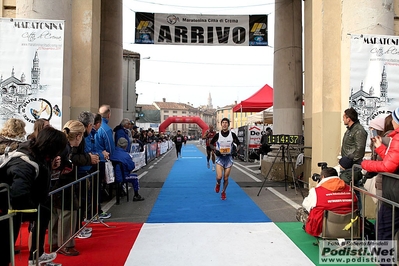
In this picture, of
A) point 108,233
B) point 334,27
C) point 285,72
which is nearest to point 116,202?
point 108,233

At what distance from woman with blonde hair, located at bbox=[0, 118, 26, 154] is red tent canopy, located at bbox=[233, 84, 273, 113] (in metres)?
17.5

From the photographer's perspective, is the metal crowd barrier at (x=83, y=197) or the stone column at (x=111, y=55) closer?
the metal crowd barrier at (x=83, y=197)

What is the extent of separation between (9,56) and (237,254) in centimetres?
536

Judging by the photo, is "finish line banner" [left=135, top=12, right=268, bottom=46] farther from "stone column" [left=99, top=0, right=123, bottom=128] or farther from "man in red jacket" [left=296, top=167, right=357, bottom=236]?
"man in red jacket" [left=296, top=167, right=357, bottom=236]

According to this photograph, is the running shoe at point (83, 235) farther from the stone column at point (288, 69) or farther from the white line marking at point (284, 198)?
the stone column at point (288, 69)

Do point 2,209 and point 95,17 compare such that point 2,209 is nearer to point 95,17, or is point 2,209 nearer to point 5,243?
point 5,243

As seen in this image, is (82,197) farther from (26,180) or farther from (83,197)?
(26,180)

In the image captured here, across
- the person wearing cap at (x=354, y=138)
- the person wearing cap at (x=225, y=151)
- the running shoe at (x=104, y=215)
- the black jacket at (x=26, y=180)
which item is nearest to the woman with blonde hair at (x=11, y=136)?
the black jacket at (x=26, y=180)

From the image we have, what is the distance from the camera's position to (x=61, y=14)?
6.69m

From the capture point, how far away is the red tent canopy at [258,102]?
68.2 feet

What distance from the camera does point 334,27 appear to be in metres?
7.04

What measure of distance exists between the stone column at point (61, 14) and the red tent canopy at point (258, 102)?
14905mm

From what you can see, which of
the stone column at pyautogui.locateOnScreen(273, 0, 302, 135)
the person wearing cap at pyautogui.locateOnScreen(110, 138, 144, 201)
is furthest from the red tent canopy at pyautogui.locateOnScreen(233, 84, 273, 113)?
the person wearing cap at pyautogui.locateOnScreen(110, 138, 144, 201)

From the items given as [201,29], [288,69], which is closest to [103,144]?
[288,69]
